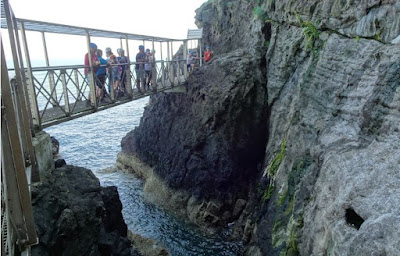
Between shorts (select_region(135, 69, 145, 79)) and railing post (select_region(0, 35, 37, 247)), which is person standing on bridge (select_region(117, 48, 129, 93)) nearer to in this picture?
shorts (select_region(135, 69, 145, 79))

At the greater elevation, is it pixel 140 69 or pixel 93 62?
pixel 93 62

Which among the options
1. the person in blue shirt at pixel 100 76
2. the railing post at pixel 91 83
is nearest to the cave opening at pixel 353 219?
the railing post at pixel 91 83

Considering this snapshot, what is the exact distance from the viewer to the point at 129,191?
18.5 m

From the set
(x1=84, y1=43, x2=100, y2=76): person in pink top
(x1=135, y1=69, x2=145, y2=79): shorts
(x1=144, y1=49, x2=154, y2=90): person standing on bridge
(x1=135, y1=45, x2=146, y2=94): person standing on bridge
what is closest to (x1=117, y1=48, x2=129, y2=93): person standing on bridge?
(x1=135, y1=45, x2=146, y2=94): person standing on bridge

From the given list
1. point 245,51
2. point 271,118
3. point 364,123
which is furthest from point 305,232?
point 245,51

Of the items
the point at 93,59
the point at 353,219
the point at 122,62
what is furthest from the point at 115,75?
the point at 353,219

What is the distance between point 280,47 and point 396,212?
32.5 feet

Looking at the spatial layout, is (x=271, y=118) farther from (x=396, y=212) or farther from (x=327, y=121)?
(x=396, y=212)

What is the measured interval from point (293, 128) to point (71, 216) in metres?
7.41

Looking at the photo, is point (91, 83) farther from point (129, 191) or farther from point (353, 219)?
point (129, 191)

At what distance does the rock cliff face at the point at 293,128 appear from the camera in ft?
17.6

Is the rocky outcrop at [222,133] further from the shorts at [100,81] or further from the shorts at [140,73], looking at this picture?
the shorts at [100,81]

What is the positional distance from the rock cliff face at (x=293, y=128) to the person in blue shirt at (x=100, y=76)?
5.78m

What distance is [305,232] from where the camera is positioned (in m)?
6.95
